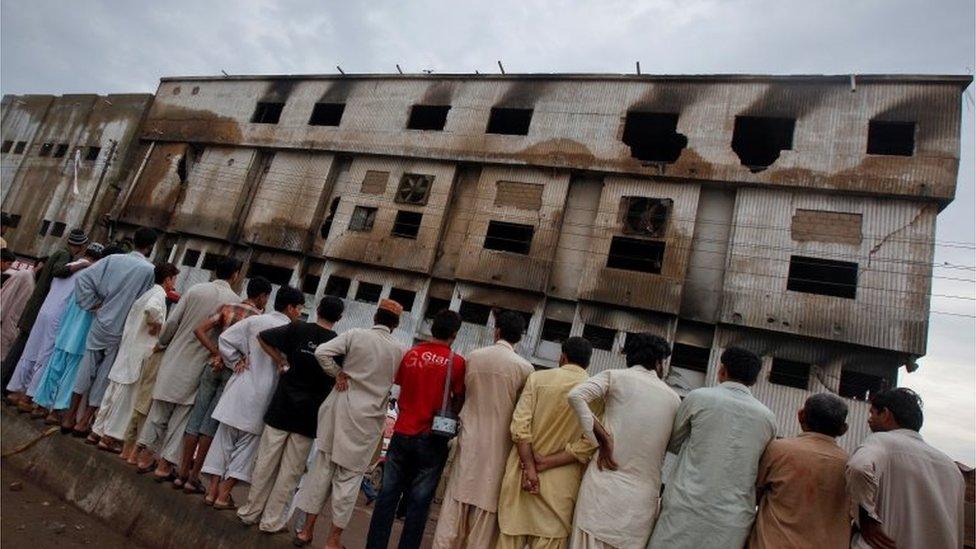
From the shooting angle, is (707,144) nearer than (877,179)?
No

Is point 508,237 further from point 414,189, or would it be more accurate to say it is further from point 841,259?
point 841,259

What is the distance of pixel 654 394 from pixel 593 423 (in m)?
0.46

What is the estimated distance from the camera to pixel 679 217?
15.4 m

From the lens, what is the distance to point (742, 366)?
9.92 ft

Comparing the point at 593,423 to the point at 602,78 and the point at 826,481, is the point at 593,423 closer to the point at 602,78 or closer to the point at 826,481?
the point at 826,481

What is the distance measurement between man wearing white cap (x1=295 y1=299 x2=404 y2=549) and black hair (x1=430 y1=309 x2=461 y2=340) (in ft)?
1.19

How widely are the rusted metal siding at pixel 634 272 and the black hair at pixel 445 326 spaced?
12.1 metres

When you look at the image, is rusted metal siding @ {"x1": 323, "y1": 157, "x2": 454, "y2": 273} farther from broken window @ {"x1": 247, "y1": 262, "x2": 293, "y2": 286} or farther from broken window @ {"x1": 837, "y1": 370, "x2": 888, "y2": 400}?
broken window @ {"x1": 837, "y1": 370, "x2": 888, "y2": 400}

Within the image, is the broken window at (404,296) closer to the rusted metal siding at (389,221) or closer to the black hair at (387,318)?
the rusted metal siding at (389,221)

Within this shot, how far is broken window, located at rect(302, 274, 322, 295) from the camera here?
19797 mm

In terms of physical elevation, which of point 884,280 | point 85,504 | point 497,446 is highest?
point 884,280

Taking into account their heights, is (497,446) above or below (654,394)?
below

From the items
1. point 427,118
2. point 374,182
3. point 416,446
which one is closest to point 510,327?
point 416,446

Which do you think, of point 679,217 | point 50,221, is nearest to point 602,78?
point 679,217
